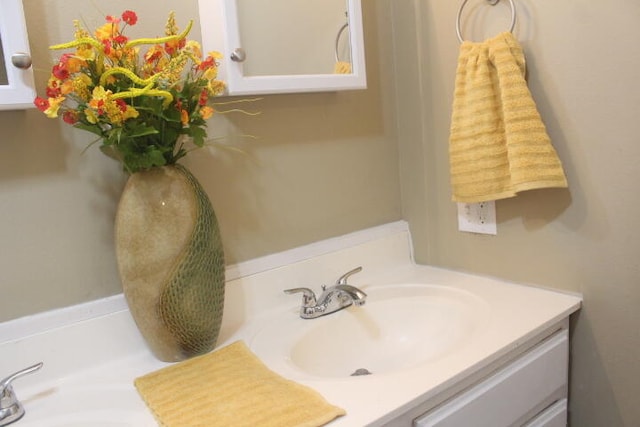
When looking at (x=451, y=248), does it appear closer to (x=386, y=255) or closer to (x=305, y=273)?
(x=386, y=255)

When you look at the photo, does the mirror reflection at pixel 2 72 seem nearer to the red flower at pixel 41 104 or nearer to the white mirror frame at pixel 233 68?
the red flower at pixel 41 104

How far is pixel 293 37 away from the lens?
113 centimetres

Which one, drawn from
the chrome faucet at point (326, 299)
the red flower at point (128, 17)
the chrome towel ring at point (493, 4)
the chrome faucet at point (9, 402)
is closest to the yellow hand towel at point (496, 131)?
the chrome towel ring at point (493, 4)

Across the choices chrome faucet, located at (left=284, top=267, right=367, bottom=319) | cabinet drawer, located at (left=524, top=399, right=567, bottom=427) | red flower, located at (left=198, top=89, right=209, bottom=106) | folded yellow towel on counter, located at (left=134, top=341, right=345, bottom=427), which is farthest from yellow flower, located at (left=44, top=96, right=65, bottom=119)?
cabinet drawer, located at (left=524, top=399, right=567, bottom=427)

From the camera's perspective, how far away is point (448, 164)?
4.26ft

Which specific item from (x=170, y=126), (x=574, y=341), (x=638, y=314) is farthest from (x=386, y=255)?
(x=170, y=126)

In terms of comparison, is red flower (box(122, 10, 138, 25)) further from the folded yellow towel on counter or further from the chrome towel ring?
the chrome towel ring

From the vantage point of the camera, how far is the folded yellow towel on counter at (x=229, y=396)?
0.73m

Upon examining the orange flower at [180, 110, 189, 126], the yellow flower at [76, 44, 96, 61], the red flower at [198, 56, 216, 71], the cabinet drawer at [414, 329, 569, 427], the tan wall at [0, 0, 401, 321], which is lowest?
the cabinet drawer at [414, 329, 569, 427]

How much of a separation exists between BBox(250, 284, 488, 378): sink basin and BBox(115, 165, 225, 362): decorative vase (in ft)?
0.53

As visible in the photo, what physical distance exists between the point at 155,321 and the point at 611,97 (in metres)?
1.00

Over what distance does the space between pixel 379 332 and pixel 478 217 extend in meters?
0.39

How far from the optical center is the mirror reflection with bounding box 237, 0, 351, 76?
1.05m

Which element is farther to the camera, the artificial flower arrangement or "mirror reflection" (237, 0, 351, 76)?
"mirror reflection" (237, 0, 351, 76)
